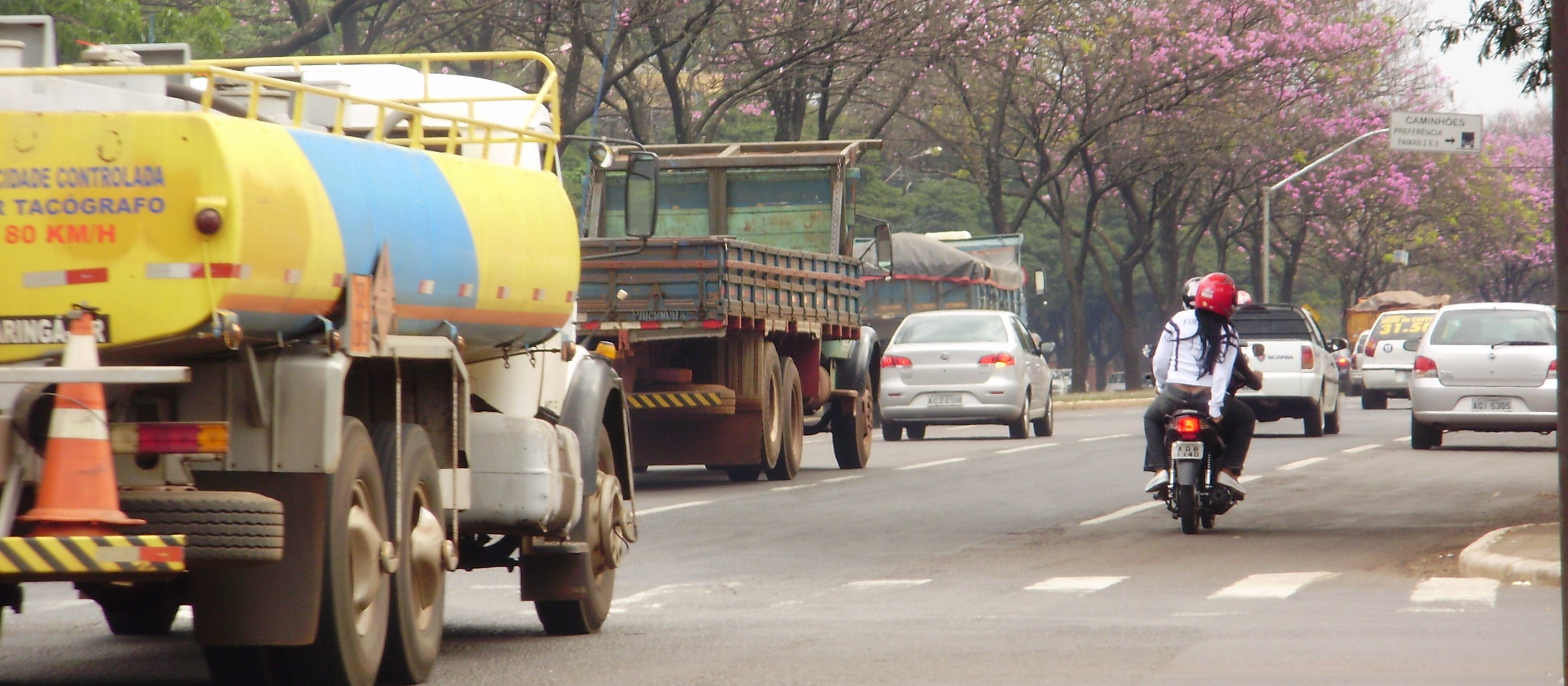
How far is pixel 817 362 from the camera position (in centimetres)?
2006

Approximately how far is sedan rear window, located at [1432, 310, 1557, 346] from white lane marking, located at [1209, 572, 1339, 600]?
12.2m

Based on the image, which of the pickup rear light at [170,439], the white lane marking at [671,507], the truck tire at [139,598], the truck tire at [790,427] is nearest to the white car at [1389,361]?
the truck tire at [790,427]

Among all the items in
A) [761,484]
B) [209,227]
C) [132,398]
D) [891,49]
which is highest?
[891,49]

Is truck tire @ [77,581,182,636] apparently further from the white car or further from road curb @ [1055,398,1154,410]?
the white car

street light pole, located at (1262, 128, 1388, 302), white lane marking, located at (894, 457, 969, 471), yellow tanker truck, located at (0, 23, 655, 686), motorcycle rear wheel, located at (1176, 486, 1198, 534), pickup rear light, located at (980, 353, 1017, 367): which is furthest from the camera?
street light pole, located at (1262, 128, 1388, 302)

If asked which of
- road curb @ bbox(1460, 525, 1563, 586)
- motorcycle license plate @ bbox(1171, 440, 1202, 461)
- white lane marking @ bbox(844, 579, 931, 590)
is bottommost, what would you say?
white lane marking @ bbox(844, 579, 931, 590)

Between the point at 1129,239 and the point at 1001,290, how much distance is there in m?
27.7

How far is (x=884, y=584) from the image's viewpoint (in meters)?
11.1

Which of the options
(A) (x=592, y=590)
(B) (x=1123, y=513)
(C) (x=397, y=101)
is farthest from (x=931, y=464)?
(C) (x=397, y=101)

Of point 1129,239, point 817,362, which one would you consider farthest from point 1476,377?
point 1129,239

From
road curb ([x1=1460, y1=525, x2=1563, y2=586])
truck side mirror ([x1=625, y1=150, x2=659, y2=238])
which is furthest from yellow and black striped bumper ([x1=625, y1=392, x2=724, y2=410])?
road curb ([x1=1460, y1=525, x2=1563, y2=586])

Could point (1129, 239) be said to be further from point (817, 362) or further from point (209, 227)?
point (209, 227)

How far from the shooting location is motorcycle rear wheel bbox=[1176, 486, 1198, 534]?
528 inches

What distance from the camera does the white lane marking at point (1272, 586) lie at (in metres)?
10.2
